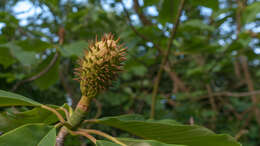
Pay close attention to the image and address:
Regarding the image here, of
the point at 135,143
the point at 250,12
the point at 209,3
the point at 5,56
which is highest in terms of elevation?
the point at 250,12

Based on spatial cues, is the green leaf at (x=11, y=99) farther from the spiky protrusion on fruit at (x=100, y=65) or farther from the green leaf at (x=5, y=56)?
the green leaf at (x=5, y=56)

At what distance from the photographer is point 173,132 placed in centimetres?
102

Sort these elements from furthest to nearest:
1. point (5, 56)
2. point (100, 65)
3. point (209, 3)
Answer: point (5, 56), point (209, 3), point (100, 65)

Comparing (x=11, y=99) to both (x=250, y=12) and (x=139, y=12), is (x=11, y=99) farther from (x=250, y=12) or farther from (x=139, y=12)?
(x=250, y=12)

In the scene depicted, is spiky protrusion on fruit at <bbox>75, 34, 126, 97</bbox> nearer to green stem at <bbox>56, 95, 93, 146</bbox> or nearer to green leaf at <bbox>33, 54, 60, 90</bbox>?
green stem at <bbox>56, 95, 93, 146</bbox>

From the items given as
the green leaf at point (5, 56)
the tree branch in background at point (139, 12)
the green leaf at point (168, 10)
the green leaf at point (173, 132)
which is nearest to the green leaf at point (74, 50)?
the green leaf at point (5, 56)

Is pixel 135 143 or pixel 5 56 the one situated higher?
pixel 5 56

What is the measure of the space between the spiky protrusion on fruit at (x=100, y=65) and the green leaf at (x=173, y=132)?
137mm

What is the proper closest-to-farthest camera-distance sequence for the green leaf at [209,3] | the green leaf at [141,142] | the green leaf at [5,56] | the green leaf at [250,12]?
the green leaf at [141,142] < the green leaf at [209,3] < the green leaf at [5,56] < the green leaf at [250,12]

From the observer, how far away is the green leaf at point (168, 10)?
1.90 meters

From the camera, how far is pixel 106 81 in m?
1.00

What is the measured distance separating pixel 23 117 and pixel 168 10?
1.33 metres

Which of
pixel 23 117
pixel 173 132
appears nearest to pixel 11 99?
pixel 23 117

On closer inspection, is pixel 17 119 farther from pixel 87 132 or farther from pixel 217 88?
pixel 217 88
